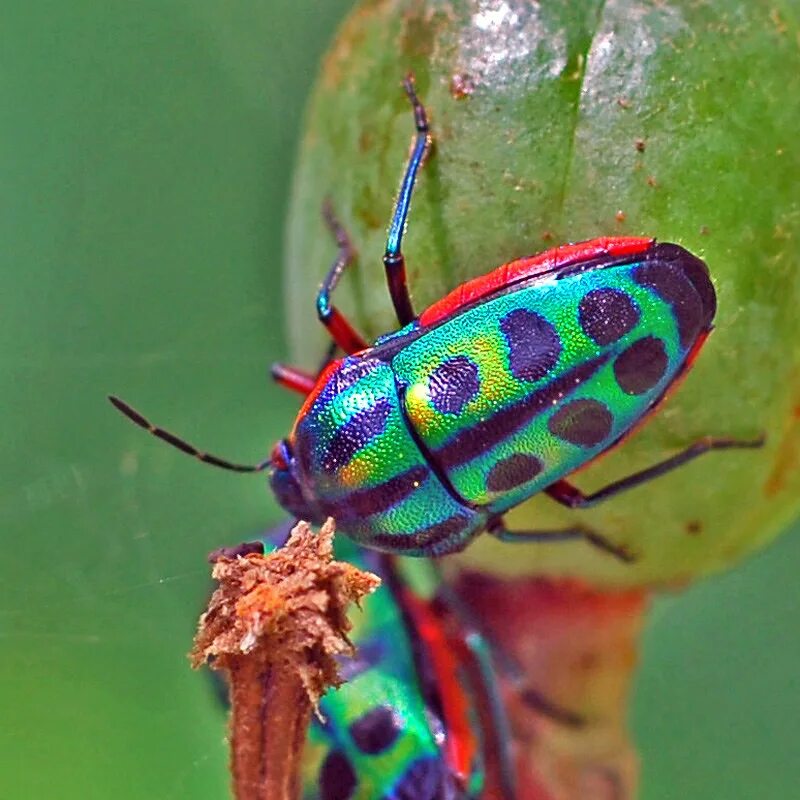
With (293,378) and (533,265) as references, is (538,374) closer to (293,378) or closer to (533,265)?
(533,265)

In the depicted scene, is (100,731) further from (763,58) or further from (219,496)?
(763,58)

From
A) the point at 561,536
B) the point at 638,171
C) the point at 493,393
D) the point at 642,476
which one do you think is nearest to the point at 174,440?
the point at 493,393

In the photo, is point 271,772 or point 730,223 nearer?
point 271,772

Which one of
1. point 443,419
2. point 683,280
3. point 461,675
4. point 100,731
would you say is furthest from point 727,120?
point 100,731

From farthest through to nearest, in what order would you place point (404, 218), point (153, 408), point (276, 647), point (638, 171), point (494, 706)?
point (153, 408), point (494, 706), point (404, 218), point (638, 171), point (276, 647)

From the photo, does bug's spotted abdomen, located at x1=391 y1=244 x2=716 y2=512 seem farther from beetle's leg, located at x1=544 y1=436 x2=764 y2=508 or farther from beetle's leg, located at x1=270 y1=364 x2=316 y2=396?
beetle's leg, located at x1=270 y1=364 x2=316 y2=396
